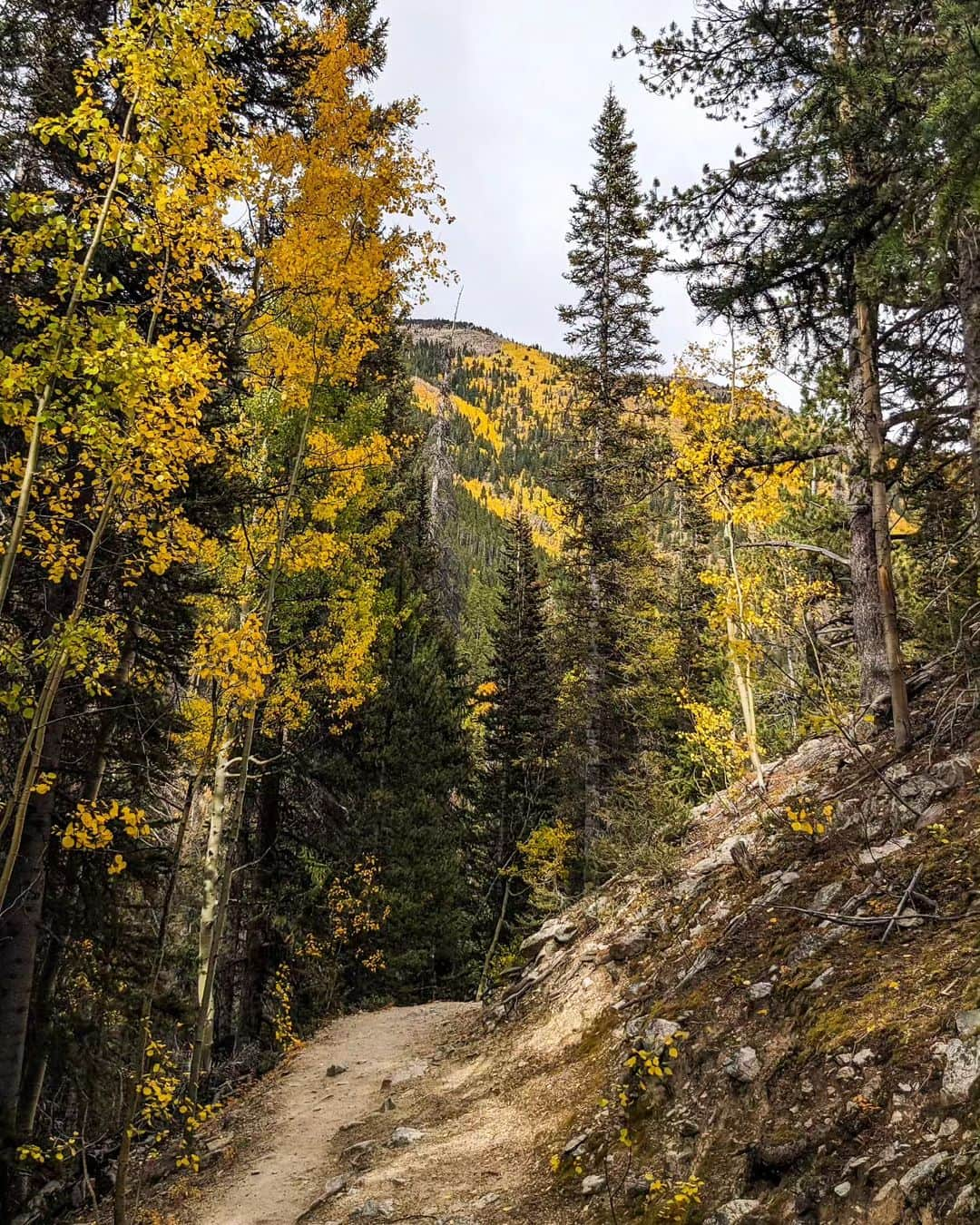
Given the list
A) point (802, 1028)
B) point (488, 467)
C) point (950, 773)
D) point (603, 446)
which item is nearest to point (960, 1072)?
point (802, 1028)

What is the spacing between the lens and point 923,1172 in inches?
112

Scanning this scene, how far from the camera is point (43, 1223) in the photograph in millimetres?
5707

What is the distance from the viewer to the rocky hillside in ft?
10.6

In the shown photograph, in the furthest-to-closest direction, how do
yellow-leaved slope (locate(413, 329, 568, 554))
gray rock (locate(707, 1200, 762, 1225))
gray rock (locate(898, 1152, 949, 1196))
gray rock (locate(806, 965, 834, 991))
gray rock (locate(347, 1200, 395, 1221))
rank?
yellow-leaved slope (locate(413, 329, 568, 554)) < gray rock (locate(347, 1200, 395, 1221)) < gray rock (locate(806, 965, 834, 991)) < gray rock (locate(707, 1200, 762, 1225)) < gray rock (locate(898, 1152, 949, 1196))

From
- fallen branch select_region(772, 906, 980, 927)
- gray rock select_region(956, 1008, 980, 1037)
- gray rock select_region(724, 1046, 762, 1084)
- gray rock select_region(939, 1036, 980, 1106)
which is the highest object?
fallen branch select_region(772, 906, 980, 927)

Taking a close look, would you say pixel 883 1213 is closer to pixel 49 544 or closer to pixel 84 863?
pixel 49 544

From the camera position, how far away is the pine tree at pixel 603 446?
55.9ft

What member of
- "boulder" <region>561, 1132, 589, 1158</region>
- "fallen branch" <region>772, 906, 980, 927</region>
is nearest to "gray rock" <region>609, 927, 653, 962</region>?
"boulder" <region>561, 1132, 589, 1158</region>

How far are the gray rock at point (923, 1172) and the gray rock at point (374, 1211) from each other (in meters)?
3.96

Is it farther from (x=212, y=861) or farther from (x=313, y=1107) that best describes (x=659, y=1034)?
(x=212, y=861)

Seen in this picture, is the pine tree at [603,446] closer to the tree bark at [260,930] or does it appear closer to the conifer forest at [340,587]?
the conifer forest at [340,587]

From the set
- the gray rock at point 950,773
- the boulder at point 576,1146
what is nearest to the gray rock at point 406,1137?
the boulder at point 576,1146

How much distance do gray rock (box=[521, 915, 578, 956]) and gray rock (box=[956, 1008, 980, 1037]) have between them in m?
6.72

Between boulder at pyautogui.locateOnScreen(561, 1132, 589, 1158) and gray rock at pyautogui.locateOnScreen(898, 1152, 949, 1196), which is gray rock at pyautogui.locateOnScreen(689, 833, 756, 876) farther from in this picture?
gray rock at pyautogui.locateOnScreen(898, 1152, 949, 1196)
